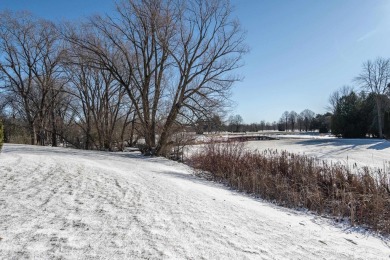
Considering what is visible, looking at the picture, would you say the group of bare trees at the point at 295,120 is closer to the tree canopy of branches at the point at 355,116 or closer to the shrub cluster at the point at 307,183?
the tree canopy of branches at the point at 355,116

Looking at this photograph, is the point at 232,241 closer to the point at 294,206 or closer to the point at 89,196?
the point at 89,196

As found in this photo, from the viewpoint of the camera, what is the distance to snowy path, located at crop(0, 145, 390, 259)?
3.01 m

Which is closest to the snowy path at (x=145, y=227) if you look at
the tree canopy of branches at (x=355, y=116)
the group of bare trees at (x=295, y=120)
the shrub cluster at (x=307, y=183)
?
the shrub cluster at (x=307, y=183)

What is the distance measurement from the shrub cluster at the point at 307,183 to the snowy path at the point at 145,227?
2.68 ft

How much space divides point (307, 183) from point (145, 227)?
5479 mm

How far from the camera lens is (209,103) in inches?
664

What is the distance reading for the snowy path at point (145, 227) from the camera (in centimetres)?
301

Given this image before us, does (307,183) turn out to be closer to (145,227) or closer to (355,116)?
(145,227)

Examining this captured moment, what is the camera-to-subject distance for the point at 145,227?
142 inches

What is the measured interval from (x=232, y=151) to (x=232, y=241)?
816cm

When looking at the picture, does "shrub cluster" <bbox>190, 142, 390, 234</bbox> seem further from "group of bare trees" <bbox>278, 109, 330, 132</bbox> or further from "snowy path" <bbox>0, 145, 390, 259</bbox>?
"group of bare trees" <bbox>278, 109, 330, 132</bbox>

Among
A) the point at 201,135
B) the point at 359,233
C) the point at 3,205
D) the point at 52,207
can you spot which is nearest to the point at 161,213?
the point at 52,207

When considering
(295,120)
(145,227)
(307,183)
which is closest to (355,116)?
(307,183)

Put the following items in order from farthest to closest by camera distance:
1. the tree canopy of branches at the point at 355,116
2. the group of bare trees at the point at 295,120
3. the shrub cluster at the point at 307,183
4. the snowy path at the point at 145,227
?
the group of bare trees at the point at 295,120, the tree canopy of branches at the point at 355,116, the shrub cluster at the point at 307,183, the snowy path at the point at 145,227
